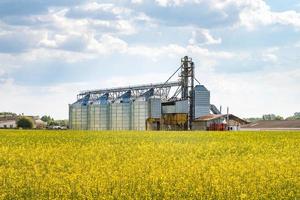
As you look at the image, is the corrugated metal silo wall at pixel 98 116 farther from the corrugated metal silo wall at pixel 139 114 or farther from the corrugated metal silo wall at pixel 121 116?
the corrugated metal silo wall at pixel 139 114

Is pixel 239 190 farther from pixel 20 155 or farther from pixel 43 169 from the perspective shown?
pixel 20 155

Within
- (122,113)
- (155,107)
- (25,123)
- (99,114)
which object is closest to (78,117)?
(99,114)

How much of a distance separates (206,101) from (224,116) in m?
4.80

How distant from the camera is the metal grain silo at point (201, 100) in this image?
346ft

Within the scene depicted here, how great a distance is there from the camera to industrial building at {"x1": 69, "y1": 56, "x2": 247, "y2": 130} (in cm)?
10550

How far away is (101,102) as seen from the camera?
126 meters

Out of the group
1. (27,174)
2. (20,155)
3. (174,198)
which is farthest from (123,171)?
(20,155)

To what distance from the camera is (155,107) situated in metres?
107

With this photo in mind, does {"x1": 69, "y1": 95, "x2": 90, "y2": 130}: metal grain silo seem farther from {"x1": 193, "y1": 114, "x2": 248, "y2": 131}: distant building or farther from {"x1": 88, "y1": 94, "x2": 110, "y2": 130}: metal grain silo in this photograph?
{"x1": 193, "y1": 114, "x2": 248, "y2": 131}: distant building

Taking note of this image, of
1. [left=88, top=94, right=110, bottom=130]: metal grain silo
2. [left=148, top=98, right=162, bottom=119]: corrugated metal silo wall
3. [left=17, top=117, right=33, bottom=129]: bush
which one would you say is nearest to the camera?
[left=148, top=98, right=162, bottom=119]: corrugated metal silo wall

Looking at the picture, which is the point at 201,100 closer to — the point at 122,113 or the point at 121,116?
the point at 122,113

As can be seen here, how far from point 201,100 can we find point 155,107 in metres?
9.54

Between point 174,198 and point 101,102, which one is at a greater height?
point 101,102

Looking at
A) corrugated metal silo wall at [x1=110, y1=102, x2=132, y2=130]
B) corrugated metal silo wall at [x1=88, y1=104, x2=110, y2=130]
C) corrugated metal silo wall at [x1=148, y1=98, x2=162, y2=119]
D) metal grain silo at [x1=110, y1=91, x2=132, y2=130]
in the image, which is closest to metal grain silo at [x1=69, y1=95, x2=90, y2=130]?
corrugated metal silo wall at [x1=88, y1=104, x2=110, y2=130]
